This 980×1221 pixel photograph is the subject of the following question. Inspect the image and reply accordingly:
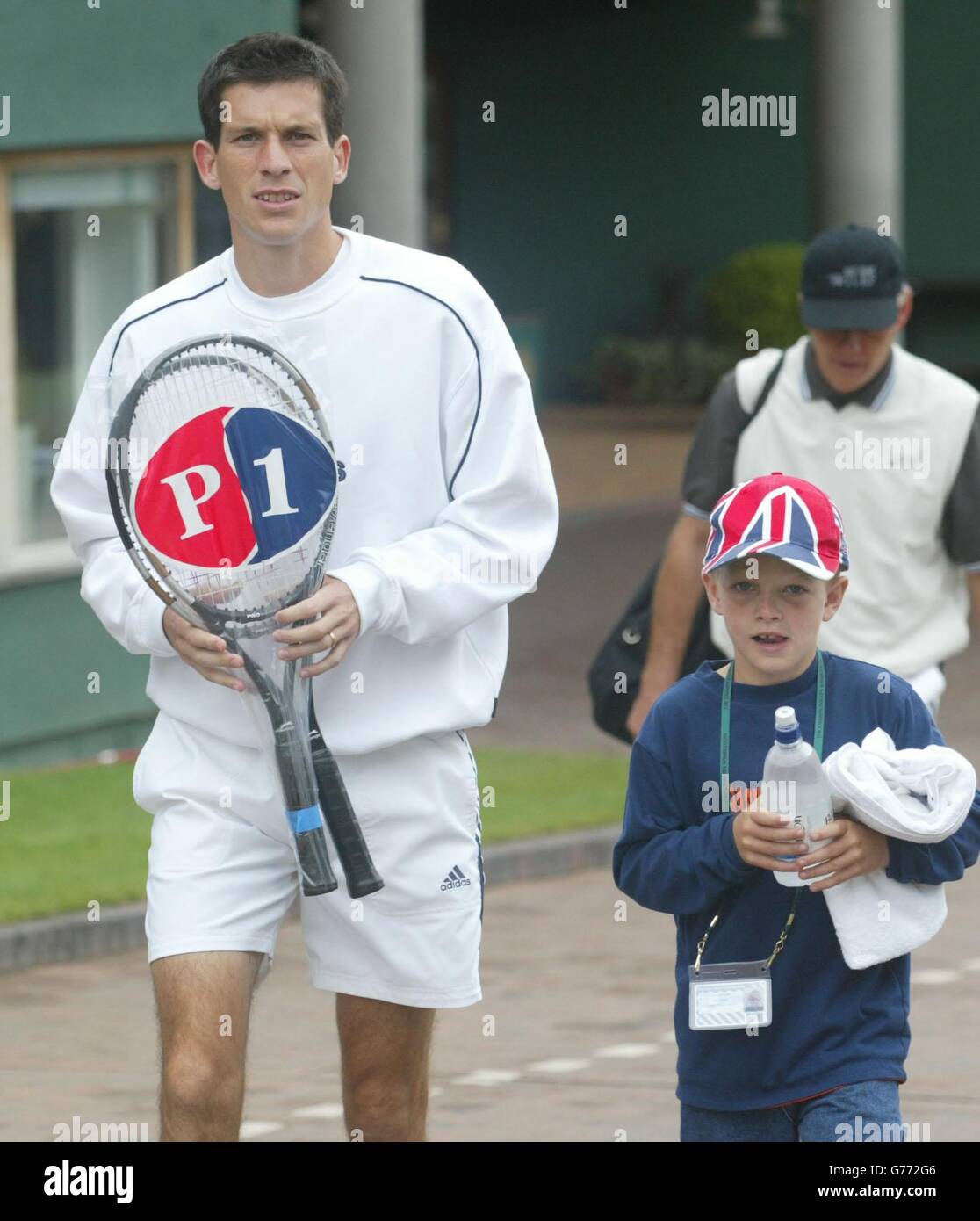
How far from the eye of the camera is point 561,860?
34.0ft

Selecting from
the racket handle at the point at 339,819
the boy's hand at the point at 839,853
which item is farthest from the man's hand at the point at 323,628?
the boy's hand at the point at 839,853

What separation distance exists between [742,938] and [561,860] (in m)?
6.02

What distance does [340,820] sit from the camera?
4.64m

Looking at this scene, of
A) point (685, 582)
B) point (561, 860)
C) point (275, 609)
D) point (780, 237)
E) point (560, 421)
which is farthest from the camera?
point (780, 237)

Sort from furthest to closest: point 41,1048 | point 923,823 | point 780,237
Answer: point 780,237, point 41,1048, point 923,823

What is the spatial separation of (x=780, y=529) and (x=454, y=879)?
90cm

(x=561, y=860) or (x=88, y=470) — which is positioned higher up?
(x=88, y=470)

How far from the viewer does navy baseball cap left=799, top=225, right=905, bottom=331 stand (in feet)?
20.7

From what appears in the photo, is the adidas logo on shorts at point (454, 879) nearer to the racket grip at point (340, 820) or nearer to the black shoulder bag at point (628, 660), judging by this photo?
the racket grip at point (340, 820)

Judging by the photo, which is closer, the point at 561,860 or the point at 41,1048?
the point at 41,1048

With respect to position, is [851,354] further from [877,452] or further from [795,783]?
[795,783]
